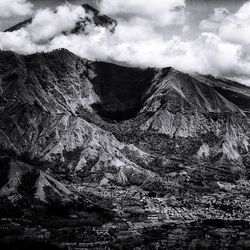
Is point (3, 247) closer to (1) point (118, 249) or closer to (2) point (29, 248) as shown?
(2) point (29, 248)

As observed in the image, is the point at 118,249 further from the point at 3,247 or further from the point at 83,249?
the point at 3,247

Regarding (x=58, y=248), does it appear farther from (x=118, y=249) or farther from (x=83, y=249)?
(x=118, y=249)

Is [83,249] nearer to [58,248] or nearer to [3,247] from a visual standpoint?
[58,248]

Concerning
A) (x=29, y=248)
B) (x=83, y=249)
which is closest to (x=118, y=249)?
(x=83, y=249)

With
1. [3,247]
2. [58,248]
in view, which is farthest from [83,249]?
[3,247]

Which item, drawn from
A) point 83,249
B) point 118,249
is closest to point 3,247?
point 83,249

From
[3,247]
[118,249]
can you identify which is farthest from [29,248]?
[118,249]
